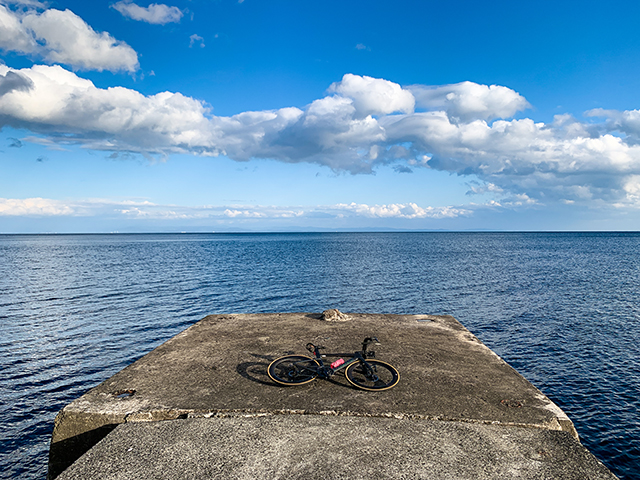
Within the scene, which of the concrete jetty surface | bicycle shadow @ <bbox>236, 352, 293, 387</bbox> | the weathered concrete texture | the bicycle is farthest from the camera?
bicycle shadow @ <bbox>236, 352, 293, 387</bbox>

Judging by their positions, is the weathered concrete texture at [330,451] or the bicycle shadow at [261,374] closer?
the weathered concrete texture at [330,451]

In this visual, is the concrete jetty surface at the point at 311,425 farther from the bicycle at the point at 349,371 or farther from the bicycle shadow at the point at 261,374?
the bicycle at the point at 349,371

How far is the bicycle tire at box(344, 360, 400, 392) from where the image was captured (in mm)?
7887

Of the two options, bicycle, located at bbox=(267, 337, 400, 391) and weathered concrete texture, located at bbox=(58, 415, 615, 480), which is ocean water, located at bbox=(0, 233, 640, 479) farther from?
bicycle, located at bbox=(267, 337, 400, 391)

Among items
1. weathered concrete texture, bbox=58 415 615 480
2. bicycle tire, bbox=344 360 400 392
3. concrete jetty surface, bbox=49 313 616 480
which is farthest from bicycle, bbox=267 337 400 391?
weathered concrete texture, bbox=58 415 615 480

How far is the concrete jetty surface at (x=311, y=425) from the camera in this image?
537 cm

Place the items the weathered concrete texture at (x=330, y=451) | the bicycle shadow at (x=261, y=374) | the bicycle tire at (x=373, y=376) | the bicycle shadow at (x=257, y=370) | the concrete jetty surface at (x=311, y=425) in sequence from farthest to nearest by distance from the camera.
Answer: the bicycle shadow at (x=257, y=370)
the bicycle shadow at (x=261, y=374)
the bicycle tire at (x=373, y=376)
the concrete jetty surface at (x=311, y=425)
the weathered concrete texture at (x=330, y=451)

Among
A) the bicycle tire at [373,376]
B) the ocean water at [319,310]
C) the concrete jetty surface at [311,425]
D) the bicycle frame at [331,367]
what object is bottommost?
the ocean water at [319,310]

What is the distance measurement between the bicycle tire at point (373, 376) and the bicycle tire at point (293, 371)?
0.79 metres

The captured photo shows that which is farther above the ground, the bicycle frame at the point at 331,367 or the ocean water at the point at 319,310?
the bicycle frame at the point at 331,367

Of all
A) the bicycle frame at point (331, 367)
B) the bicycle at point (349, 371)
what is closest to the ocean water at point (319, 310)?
the bicycle at point (349, 371)

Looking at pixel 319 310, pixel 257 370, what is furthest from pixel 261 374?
pixel 319 310

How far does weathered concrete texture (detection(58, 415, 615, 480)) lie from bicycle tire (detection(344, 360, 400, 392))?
1.17 m

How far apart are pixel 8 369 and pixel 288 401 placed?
1603 cm
